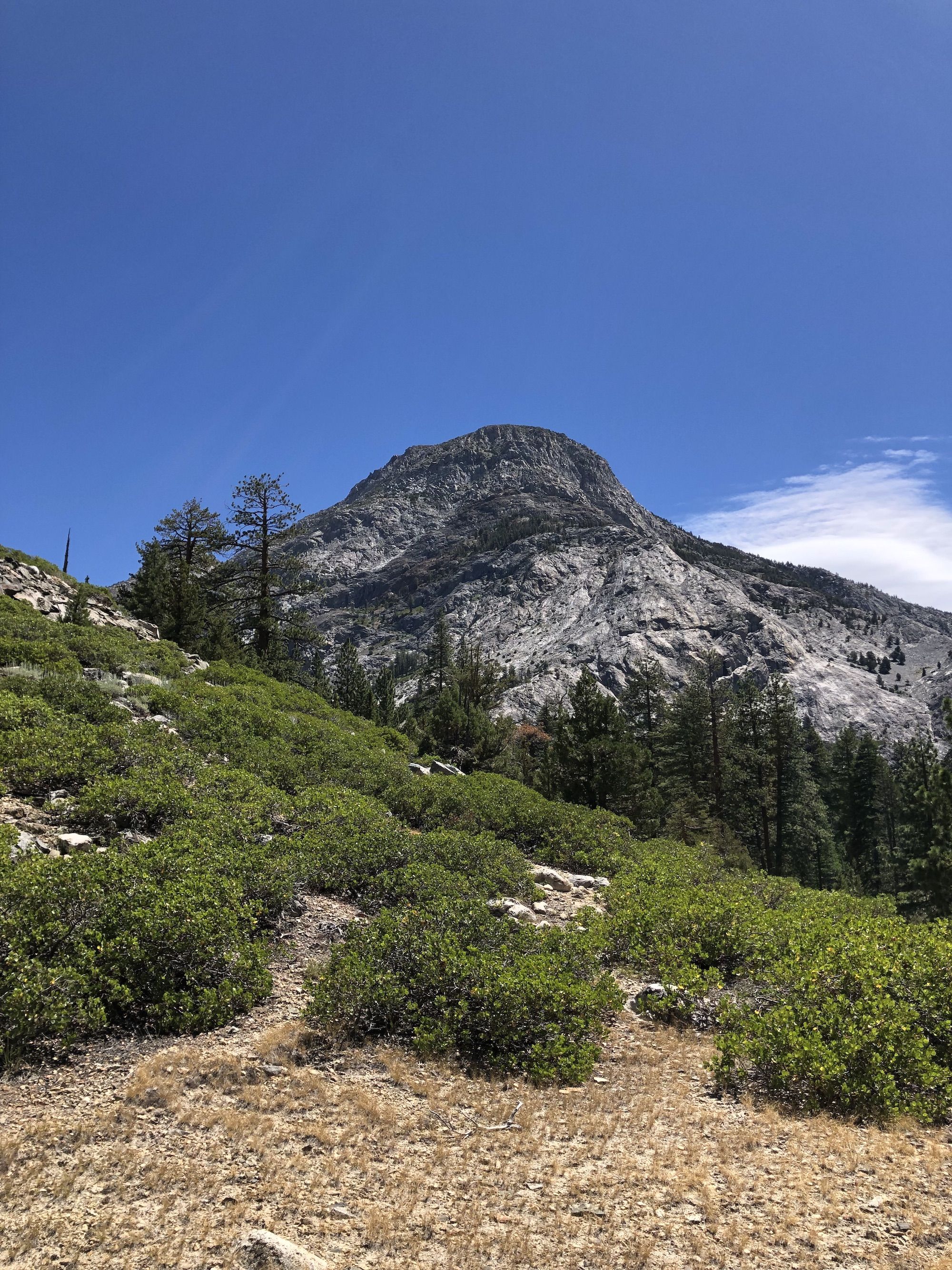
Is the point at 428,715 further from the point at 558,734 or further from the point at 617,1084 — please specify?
the point at 617,1084

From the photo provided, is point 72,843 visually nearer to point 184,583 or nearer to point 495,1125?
point 495,1125

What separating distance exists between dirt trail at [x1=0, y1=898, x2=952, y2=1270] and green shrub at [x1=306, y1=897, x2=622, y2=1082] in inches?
12.9

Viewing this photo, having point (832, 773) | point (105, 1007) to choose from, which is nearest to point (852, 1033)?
point (105, 1007)

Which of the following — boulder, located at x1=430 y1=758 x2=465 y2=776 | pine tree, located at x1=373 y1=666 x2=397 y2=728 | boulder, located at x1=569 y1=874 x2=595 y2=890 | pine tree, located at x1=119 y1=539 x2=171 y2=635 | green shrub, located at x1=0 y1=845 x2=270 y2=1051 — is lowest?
boulder, located at x1=569 y1=874 x2=595 y2=890

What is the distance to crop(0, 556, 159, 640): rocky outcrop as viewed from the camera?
72.5ft

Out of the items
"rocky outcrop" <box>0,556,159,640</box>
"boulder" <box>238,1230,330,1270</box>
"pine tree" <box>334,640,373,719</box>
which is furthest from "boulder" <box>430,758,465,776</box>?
"pine tree" <box>334,640,373,719</box>

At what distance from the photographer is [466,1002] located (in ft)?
22.2

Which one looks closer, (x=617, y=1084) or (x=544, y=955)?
(x=617, y=1084)

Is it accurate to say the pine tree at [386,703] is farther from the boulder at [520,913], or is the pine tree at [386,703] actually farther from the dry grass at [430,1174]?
the dry grass at [430,1174]

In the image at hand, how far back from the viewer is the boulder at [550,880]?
1281cm

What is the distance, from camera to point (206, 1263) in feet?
12.2

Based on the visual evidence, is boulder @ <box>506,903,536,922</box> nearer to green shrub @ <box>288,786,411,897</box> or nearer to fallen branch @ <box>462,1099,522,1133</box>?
green shrub @ <box>288,786,411,897</box>

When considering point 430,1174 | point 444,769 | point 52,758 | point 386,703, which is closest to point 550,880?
point 430,1174

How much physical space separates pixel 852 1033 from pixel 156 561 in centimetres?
3455
